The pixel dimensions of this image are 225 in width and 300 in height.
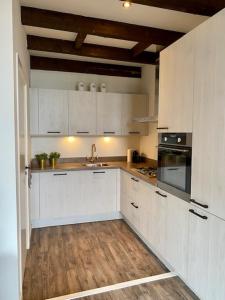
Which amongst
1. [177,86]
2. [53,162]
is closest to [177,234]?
[177,86]

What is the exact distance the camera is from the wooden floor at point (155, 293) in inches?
80.1

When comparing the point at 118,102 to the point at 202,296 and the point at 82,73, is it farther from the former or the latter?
the point at 202,296

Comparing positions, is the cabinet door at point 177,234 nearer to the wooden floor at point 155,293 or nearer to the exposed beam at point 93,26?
the wooden floor at point 155,293

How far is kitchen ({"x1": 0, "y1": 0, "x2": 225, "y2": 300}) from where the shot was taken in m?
1.78

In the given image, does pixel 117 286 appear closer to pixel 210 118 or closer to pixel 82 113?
pixel 210 118

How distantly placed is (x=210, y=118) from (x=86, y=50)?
2.24m

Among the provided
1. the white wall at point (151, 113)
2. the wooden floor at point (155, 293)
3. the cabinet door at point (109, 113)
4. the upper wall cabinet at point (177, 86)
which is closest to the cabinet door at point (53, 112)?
the cabinet door at point (109, 113)

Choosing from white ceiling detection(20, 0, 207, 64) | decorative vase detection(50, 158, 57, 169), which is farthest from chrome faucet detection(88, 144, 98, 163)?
white ceiling detection(20, 0, 207, 64)

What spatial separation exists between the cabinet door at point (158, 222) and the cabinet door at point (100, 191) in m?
1.14

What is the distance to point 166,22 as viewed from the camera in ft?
8.50

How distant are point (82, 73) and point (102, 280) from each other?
10.5 feet

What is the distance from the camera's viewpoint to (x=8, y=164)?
1743 millimetres

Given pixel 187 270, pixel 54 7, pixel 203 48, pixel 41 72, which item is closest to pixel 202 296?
pixel 187 270

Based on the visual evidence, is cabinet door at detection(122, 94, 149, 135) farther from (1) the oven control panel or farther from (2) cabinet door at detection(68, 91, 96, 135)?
(1) the oven control panel
